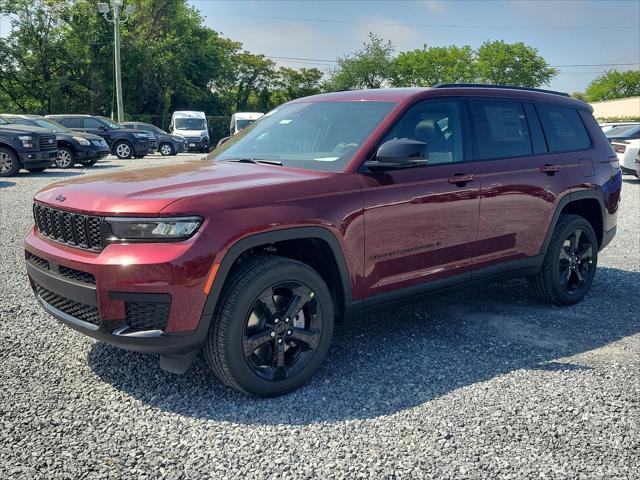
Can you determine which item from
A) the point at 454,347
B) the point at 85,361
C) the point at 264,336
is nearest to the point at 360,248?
the point at 264,336

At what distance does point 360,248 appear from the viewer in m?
3.74

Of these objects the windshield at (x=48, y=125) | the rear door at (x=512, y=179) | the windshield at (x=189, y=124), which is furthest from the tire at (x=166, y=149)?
the rear door at (x=512, y=179)

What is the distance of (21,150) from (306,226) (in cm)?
1282

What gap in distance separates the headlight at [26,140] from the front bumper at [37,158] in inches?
5.7

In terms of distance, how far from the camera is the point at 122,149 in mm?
22531

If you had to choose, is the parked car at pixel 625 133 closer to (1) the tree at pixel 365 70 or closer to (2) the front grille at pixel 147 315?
(2) the front grille at pixel 147 315

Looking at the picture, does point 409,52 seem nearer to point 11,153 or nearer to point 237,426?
point 11,153

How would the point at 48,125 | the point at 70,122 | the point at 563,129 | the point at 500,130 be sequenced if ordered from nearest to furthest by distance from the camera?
the point at 500,130, the point at 563,129, the point at 48,125, the point at 70,122

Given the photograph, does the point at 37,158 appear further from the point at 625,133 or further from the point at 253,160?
the point at 625,133

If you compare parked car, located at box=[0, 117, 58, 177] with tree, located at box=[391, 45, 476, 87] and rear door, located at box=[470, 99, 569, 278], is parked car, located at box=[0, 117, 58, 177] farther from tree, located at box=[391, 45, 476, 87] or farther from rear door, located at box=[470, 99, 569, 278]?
tree, located at box=[391, 45, 476, 87]

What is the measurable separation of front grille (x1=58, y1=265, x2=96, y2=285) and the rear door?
8.88 feet

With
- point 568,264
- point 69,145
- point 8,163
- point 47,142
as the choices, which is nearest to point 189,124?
point 69,145

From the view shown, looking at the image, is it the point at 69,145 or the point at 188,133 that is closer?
the point at 69,145

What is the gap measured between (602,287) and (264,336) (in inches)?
163
